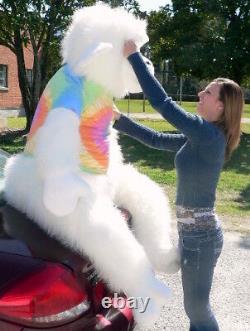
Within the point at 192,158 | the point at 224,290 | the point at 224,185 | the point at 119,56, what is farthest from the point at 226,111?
the point at 224,185

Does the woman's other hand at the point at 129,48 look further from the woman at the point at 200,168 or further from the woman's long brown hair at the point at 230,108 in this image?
the woman's long brown hair at the point at 230,108

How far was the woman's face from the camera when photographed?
2566mm

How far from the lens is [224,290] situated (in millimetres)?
4078

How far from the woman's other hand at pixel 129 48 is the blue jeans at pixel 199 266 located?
101cm

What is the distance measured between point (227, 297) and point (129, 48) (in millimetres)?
2438

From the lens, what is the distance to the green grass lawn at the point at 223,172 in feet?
23.1

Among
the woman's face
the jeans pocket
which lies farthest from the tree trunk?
the jeans pocket

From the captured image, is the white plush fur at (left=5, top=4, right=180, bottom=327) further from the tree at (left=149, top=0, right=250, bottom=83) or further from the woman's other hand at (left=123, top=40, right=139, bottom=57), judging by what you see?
the tree at (left=149, top=0, right=250, bottom=83)

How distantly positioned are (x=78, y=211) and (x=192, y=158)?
70 cm

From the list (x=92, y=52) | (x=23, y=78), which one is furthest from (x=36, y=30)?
(x=92, y=52)

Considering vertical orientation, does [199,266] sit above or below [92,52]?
below

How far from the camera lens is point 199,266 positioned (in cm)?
254

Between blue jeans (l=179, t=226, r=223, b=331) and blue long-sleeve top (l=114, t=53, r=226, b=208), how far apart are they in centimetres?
17

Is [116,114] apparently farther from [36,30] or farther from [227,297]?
[36,30]
